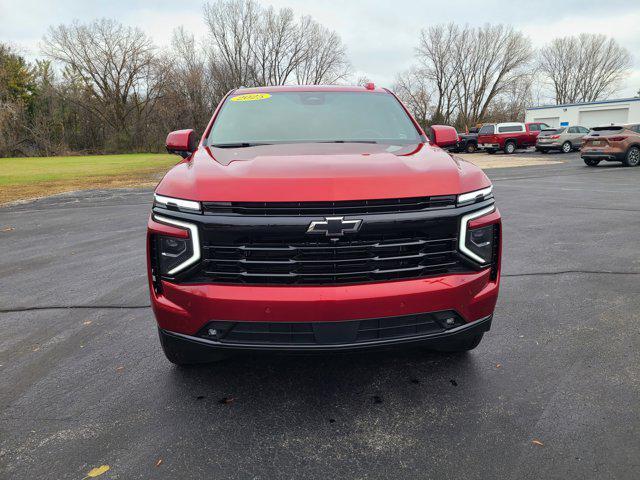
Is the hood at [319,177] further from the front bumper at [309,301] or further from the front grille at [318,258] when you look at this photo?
the front bumper at [309,301]

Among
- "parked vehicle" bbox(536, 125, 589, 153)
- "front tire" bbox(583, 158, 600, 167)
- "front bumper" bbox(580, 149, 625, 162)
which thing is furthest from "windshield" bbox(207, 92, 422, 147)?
"parked vehicle" bbox(536, 125, 589, 153)

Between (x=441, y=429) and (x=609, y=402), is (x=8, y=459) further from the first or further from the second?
(x=609, y=402)

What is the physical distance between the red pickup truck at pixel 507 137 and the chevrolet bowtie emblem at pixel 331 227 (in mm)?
31760

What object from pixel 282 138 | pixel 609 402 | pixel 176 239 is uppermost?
pixel 282 138

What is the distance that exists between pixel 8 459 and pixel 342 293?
5.91ft

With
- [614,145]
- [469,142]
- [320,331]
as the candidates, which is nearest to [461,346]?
[320,331]

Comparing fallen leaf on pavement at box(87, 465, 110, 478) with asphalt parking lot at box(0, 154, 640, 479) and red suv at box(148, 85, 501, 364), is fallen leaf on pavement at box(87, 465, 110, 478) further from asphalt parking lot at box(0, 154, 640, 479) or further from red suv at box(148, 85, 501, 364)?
red suv at box(148, 85, 501, 364)

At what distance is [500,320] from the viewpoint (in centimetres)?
366

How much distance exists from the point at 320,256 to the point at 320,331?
372 mm

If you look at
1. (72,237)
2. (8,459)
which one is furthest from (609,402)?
(72,237)

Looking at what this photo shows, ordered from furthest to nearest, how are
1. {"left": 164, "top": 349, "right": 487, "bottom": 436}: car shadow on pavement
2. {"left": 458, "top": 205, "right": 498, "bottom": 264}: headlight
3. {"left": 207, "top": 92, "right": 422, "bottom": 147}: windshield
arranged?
{"left": 207, "top": 92, "right": 422, "bottom": 147}: windshield < {"left": 164, "top": 349, "right": 487, "bottom": 436}: car shadow on pavement < {"left": 458, "top": 205, "right": 498, "bottom": 264}: headlight

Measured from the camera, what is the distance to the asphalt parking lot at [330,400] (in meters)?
2.10

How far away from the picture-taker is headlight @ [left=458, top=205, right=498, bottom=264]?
91.7 inches

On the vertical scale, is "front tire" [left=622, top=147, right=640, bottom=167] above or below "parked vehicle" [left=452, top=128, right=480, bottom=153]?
below
